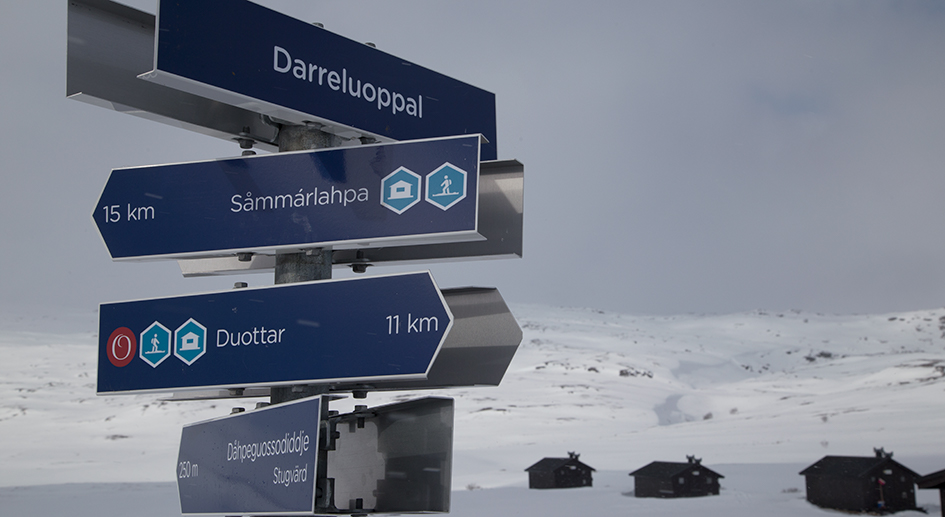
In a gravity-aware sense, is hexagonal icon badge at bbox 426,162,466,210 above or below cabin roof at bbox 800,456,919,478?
above

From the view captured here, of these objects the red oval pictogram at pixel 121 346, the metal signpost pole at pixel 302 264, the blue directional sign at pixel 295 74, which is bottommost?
the red oval pictogram at pixel 121 346

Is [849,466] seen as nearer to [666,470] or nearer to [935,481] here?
[666,470]

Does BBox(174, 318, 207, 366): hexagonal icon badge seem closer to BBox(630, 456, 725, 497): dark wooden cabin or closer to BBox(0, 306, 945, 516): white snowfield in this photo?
BBox(0, 306, 945, 516): white snowfield

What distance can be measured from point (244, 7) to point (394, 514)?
2.19m

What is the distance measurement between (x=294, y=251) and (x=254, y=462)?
2.87ft

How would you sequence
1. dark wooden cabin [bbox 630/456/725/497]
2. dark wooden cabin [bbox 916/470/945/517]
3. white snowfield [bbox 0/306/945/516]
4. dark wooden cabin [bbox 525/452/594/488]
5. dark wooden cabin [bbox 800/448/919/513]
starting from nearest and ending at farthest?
dark wooden cabin [bbox 916/470/945/517]
dark wooden cabin [bbox 800/448/919/513]
dark wooden cabin [bbox 630/456/725/497]
white snowfield [bbox 0/306/945/516]
dark wooden cabin [bbox 525/452/594/488]

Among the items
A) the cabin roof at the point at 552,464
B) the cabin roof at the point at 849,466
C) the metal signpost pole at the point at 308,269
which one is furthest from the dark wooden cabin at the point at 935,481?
the metal signpost pole at the point at 308,269

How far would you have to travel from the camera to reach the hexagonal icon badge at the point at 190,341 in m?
3.35

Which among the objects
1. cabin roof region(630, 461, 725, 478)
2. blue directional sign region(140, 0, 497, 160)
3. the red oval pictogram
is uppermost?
blue directional sign region(140, 0, 497, 160)

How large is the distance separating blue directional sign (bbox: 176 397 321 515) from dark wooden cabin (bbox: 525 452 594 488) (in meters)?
29.0

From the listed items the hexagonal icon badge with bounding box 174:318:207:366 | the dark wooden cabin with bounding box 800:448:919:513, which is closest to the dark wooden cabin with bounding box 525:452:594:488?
the dark wooden cabin with bounding box 800:448:919:513

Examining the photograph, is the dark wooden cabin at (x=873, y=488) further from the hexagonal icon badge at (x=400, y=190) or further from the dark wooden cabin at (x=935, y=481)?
the hexagonal icon badge at (x=400, y=190)

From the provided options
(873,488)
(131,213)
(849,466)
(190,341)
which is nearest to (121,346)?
(190,341)

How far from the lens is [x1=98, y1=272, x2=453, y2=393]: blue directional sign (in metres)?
3.03
